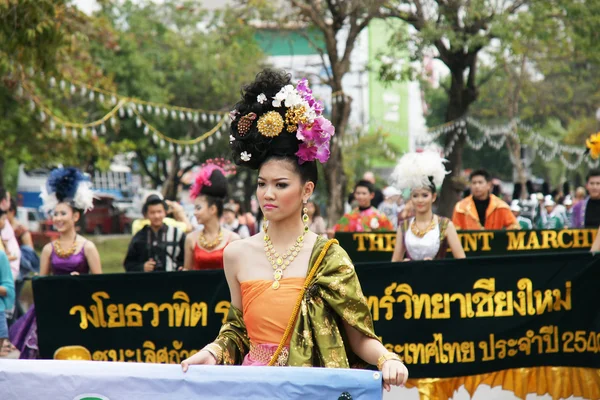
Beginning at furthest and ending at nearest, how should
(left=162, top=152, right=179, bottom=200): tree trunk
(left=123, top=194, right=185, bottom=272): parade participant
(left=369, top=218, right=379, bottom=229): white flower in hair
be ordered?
(left=162, top=152, right=179, bottom=200): tree trunk, (left=369, top=218, right=379, bottom=229): white flower in hair, (left=123, top=194, right=185, bottom=272): parade participant

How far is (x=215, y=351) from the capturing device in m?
3.64

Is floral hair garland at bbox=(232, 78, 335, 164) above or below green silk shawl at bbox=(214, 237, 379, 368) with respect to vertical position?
above

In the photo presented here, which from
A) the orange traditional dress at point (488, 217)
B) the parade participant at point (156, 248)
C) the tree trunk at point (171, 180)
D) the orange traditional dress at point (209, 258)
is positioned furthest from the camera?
the tree trunk at point (171, 180)

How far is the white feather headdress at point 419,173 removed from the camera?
25.4 ft

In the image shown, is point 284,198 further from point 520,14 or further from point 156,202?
point 520,14

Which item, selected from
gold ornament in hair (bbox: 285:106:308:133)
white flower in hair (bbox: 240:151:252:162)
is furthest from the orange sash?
gold ornament in hair (bbox: 285:106:308:133)

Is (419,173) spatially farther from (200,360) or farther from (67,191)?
(200,360)

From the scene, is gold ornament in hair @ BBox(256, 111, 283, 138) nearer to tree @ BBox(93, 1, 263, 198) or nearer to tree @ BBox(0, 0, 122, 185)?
tree @ BBox(0, 0, 122, 185)

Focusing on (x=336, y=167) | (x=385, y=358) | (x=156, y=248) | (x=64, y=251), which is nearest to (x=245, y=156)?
(x=385, y=358)

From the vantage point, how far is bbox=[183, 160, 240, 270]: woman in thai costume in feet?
26.1

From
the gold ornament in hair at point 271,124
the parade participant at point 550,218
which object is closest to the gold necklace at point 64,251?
the gold ornament in hair at point 271,124

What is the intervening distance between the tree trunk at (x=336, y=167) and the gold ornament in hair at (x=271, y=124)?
14.7 meters

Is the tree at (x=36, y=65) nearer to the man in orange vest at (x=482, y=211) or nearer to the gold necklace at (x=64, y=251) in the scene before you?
the gold necklace at (x=64, y=251)

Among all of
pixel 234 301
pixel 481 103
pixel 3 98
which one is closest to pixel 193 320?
pixel 234 301
